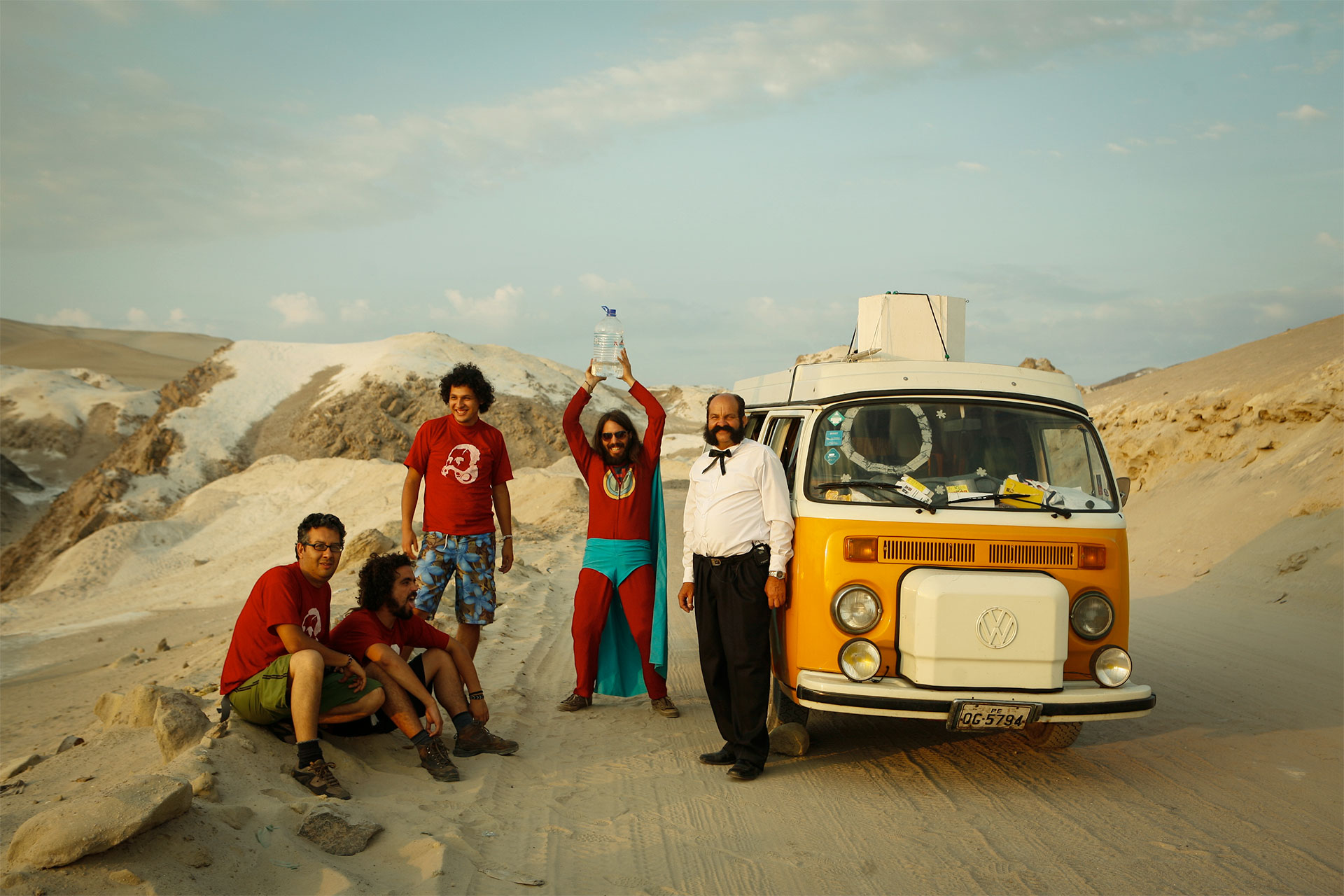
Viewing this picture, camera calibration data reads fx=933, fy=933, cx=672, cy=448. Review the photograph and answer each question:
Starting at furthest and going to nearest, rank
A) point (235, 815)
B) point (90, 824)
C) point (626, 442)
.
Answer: point (626, 442) < point (235, 815) < point (90, 824)

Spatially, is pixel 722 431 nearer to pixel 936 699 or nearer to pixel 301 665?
pixel 936 699

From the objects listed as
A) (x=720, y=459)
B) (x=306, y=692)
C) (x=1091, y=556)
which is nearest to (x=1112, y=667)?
(x=1091, y=556)

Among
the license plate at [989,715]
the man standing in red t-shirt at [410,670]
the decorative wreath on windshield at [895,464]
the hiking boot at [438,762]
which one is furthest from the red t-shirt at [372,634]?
the license plate at [989,715]

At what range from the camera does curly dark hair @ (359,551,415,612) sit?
5.34m

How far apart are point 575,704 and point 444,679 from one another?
1439mm

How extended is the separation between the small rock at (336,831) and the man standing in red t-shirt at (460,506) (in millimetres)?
1969

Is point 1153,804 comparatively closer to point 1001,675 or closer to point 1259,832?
point 1259,832

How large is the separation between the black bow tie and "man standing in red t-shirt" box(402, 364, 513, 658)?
1461 millimetres

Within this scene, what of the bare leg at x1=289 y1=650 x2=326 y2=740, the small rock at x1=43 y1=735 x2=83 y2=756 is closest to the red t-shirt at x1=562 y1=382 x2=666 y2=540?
the bare leg at x1=289 y1=650 x2=326 y2=740

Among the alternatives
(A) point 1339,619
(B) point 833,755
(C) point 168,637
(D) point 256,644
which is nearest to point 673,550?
(C) point 168,637

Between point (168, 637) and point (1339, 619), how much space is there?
53.0 ft

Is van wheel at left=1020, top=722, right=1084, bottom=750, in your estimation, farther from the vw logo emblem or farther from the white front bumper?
the vw logo emblem

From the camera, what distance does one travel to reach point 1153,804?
4996 mm

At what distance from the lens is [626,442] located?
6512 millimetres
